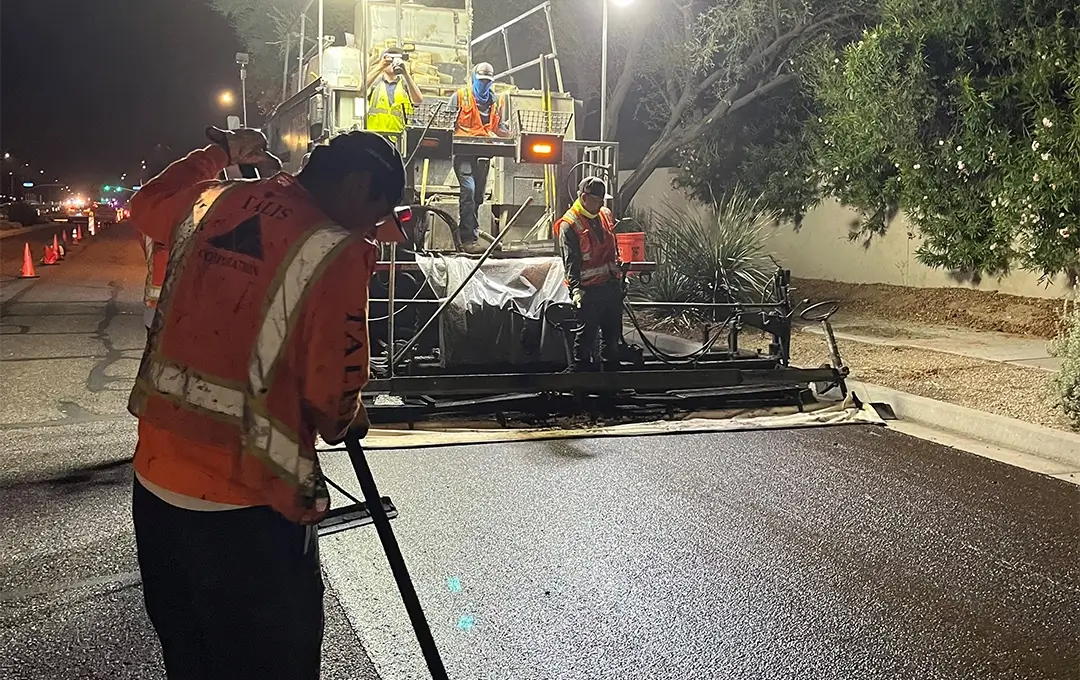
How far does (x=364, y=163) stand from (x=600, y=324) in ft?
20.9

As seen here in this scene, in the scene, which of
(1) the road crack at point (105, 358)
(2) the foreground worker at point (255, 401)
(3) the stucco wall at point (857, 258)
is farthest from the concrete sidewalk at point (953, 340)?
(2) the foreground worker at point (255, 401)

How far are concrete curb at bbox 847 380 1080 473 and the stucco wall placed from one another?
18.1 ft

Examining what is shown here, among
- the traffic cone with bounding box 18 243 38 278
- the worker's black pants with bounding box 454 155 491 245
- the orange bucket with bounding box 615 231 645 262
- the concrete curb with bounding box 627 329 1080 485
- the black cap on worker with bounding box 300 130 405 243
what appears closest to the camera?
Result: the black cap on worker with bounding box 300 130 405 243

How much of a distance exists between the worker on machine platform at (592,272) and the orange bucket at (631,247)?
800 millimetres

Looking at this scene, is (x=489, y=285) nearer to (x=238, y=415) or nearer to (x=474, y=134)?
(x=474, y=134)

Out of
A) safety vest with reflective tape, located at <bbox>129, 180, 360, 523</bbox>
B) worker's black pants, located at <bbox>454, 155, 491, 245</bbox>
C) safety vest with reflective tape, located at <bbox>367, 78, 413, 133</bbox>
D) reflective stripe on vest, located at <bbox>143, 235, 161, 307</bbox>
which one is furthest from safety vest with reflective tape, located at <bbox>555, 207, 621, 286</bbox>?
safety vest with reflective tape, located at <bbox>129, 180, 360, 523</bbox>

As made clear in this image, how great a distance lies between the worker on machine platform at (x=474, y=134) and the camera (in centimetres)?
1060

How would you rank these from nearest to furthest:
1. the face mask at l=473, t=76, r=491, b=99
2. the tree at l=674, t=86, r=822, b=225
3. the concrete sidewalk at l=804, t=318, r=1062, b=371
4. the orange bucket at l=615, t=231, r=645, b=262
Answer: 1. the orange bucket at l=615, t=231, r=645, b=262
2. the concrete sidewalk at l=804, t=318, r=1062, b=371
3. the face mask at l=473, t=76, r=491, b=99
4. the tree at l=674, t=86, r=822, b=225

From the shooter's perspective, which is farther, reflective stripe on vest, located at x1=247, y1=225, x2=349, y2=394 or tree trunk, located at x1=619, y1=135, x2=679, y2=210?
tree trunk, located at x1=619, y1=135, x2=679, y2=210

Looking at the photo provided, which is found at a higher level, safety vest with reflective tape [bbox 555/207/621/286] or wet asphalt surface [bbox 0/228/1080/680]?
safety vest with reflective tape [bbox 555/207/621/286]

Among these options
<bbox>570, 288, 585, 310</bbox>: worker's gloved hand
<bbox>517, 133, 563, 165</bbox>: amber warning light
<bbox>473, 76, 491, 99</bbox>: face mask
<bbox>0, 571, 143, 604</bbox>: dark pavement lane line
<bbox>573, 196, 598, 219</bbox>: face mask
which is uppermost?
<bbox>473, 76, 491, 99</bbox>: face mask

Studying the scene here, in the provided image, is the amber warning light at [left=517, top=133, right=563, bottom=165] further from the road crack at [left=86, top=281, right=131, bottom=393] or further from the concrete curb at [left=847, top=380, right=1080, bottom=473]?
the road crack at [left=86, top=281, right=131, bottom=393]

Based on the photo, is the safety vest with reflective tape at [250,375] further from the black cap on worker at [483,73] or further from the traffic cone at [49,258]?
the traffic cone at [49,258]

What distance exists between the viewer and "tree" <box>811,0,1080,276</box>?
10836 millimetres
